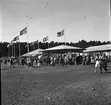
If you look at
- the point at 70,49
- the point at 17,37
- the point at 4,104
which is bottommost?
the point at 4,104

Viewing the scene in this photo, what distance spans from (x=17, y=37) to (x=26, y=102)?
28834 mm

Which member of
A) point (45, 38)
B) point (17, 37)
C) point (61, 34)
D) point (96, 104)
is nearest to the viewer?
point (96, 104)

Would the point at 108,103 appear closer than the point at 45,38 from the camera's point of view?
Yes

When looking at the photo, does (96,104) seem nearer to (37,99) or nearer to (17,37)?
(37,99)

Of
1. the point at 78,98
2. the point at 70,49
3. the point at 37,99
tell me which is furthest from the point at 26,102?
the point at 70,49

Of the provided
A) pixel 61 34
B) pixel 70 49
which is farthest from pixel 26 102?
pixel 61 34

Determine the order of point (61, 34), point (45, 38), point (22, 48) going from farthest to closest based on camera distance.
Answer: point (22, 48) < point (45, 38) < point (61, 34)

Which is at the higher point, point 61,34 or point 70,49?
point 61,34

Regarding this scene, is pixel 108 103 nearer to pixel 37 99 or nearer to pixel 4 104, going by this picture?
pixel 37 99

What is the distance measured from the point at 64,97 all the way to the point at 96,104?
3.82 feet

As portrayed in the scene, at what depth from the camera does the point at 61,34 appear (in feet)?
100.0

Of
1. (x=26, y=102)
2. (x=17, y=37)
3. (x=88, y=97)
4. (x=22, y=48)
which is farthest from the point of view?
(x=22, y=48)

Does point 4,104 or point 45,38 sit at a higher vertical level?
point 45,38

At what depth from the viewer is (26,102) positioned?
5.31 meters
